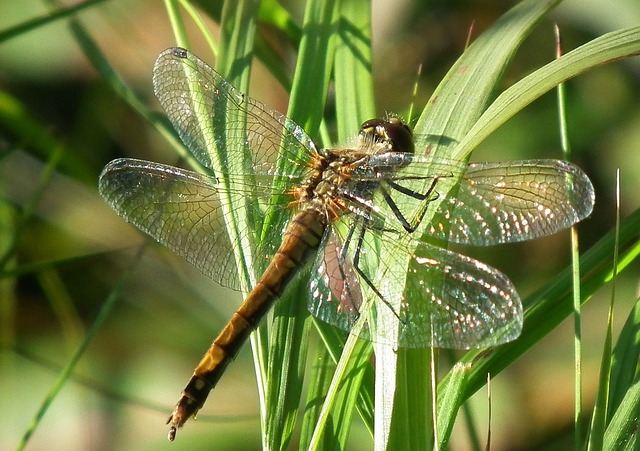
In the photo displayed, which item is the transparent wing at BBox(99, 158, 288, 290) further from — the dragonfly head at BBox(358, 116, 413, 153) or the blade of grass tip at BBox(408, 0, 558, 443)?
the blade of grass tip at BBox(408, 0, 558, 443)

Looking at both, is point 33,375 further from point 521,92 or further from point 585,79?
point 585,79

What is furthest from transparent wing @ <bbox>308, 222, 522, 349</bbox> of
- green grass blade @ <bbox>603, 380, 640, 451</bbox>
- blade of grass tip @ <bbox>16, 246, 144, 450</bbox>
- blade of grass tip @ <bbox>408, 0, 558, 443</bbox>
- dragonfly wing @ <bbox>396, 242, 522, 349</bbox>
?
blade of grass tip @ <bbox>16, 246, 144, 450</bbox>

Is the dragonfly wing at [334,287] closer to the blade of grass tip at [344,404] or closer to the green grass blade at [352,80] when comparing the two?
the blade of grass tip at [344,404]

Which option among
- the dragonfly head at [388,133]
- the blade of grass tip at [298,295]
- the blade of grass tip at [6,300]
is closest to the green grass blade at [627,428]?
the blade of grass tip at [298,295]

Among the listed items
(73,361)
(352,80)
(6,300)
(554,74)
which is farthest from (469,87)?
(6,300)

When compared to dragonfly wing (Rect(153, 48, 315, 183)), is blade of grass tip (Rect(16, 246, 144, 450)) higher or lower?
lower

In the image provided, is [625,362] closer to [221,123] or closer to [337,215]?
[337,215]
